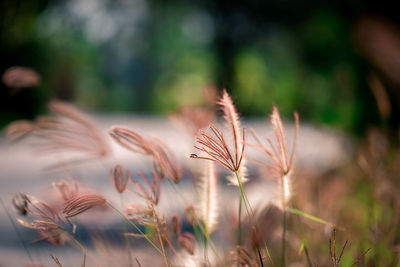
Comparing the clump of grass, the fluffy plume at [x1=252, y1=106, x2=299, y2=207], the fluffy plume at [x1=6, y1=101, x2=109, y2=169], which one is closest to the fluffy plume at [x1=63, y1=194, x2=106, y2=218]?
the clump of grass

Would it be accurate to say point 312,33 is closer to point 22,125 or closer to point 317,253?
point 317,253

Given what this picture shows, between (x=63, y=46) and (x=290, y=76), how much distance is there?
13359 mm

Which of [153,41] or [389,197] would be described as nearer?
[389,197]

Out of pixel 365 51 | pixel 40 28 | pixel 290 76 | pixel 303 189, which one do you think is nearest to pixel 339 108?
pixel 365 51

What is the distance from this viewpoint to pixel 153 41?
27.4 meters

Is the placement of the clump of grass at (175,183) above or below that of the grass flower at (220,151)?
below

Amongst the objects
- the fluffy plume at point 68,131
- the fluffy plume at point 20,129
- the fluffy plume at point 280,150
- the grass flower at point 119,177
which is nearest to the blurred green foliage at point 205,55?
the fluffy plume at point 280,150

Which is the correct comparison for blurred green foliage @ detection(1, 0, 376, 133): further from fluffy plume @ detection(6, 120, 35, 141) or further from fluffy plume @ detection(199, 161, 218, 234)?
fluffy plume @ detection(6, 120, 35, 141)

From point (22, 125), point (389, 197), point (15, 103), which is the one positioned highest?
point (22, 125)

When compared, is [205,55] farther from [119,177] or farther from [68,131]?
[119,177]

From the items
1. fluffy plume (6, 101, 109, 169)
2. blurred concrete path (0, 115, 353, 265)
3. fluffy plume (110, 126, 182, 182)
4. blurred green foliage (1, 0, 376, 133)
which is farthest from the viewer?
blurred green foliage (1, 0, 376, 133)

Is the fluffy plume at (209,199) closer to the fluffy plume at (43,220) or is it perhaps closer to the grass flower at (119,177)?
the grass flower at (119,177)

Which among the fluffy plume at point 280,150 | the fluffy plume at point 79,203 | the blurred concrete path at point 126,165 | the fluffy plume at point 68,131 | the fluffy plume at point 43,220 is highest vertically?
the fluffy plume at point 280,150

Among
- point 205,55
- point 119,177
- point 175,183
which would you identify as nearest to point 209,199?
point 175,183
